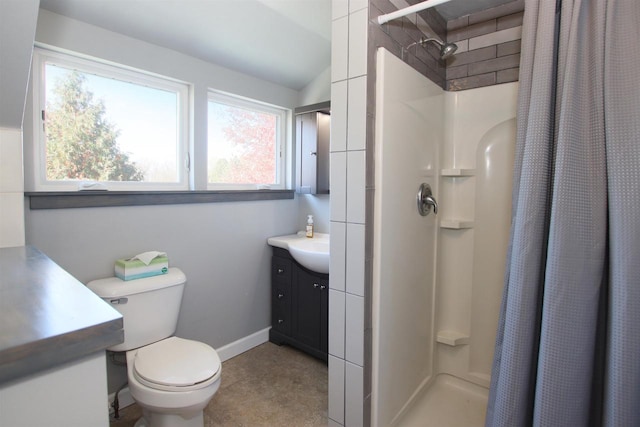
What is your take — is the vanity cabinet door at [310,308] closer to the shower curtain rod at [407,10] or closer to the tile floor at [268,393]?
the tile floor at [268,393]

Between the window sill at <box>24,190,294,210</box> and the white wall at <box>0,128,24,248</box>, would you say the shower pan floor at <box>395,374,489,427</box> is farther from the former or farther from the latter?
the white wall at <box>0,128,24,248</box>

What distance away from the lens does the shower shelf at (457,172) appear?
1.88 m

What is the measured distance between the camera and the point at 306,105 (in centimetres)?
262

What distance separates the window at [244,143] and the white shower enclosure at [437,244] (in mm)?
1329

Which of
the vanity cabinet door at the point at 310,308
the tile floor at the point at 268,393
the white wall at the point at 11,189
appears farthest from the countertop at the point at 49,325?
the vanity cabinet door at the point at 310,308

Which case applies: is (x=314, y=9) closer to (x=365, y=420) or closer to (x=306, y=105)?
(x=306, y=105)

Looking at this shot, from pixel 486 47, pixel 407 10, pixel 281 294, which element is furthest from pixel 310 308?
pixel 486 47

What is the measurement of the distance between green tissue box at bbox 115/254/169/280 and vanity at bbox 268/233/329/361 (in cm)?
79

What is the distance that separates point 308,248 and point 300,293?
0.34 m

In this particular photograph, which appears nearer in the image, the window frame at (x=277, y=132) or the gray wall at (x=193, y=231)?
the gray wall at (x=193, y=231)

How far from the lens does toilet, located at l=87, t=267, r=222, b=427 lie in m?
1.39

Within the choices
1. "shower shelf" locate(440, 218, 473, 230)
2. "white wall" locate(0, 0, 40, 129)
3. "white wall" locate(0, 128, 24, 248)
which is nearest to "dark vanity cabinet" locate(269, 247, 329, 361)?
"shower shelf" locate(440, 218, 473, 230)

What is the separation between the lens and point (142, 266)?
1.76 m

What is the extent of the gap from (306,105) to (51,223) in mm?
1795
